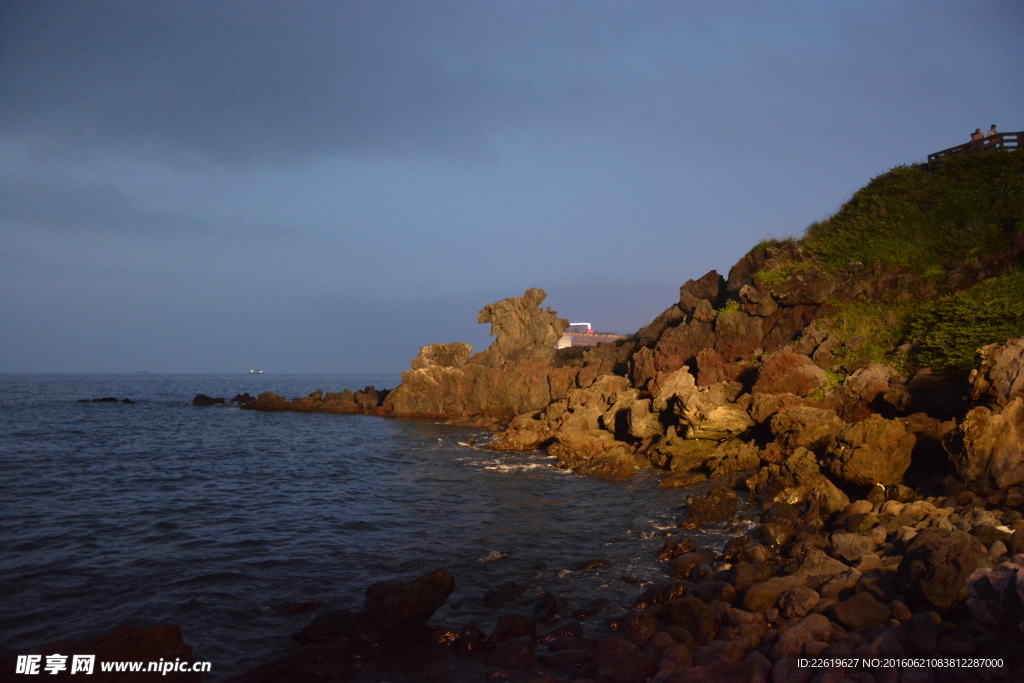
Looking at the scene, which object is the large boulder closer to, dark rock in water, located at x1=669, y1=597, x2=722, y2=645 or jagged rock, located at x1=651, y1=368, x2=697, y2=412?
jagged rock, located at x1=651, y1=368, x2=697, y2=412

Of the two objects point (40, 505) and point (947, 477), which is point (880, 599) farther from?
point (40, 505)

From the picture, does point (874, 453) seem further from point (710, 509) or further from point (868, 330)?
point (868, 330)

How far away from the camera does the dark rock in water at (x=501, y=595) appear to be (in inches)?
424

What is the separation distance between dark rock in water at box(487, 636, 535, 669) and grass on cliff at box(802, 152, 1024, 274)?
2688cm

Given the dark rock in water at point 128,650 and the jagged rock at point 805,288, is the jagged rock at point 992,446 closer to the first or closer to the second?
the jagged rock at point 805,288

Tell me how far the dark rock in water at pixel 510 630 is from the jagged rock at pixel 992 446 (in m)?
10.6

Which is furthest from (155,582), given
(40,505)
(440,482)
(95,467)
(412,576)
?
(95,467)

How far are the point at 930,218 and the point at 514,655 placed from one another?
102 feet

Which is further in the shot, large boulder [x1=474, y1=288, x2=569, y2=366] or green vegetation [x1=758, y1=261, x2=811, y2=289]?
large boulder [x1=474, y1=288, x2=569, y2=366]

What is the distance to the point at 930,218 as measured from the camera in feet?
98.0

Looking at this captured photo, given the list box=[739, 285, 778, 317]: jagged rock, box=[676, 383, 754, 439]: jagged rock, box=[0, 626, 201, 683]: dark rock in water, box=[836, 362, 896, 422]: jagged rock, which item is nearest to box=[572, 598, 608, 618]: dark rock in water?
box=[0, 626, 201, 683]: dark rock in water

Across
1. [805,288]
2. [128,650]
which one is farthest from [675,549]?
[805,288]

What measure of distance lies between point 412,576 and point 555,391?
2726 cm

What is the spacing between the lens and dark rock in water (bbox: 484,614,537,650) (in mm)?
9231
